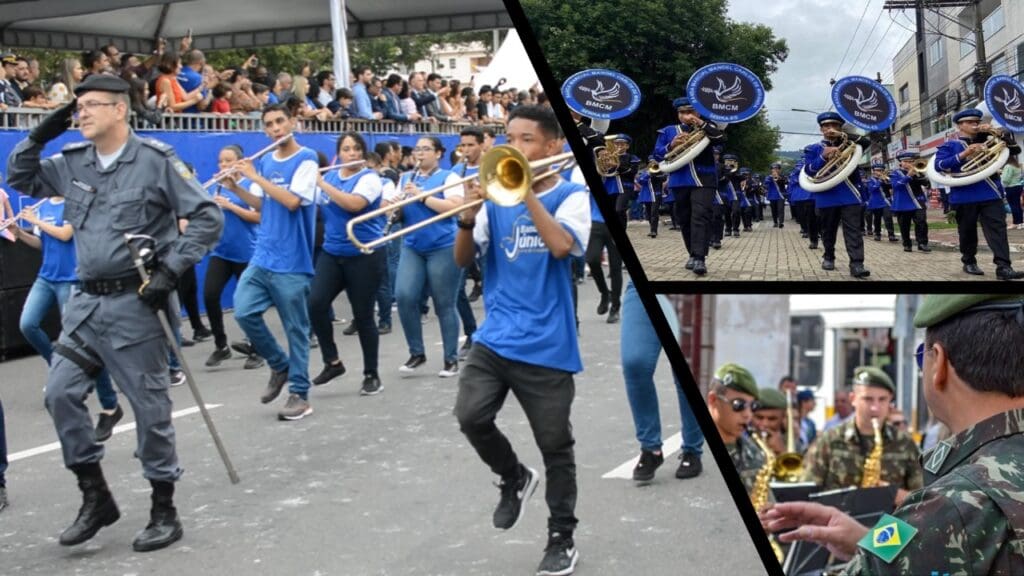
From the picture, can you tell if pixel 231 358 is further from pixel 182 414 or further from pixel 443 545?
pixel 443 545

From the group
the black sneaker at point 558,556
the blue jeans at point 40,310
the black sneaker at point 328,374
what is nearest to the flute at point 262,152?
the blue jeans at point 40,310

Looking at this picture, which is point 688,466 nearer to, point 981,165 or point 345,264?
point 981,165

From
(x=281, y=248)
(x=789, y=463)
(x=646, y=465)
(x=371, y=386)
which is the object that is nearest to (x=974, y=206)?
(x=789, y=463)

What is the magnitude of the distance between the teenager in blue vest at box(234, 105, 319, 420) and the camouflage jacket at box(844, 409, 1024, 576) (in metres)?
3.08

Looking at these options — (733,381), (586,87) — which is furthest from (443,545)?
(586,87)

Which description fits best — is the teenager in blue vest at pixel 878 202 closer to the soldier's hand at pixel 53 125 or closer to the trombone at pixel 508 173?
the trombone at pixel 508 173

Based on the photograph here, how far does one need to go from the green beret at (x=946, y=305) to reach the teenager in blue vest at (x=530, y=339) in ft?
1.68

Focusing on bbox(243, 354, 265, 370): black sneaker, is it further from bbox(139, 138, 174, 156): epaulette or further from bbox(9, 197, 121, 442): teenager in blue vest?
bbox(139, 138, 174, 156): epaulette

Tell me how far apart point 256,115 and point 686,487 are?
2328mm

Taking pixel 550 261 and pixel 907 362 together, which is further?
pixel 550 261

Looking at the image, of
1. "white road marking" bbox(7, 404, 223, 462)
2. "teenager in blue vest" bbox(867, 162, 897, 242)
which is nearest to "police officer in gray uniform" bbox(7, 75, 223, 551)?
"white road marking" bbox(7, 404, 223, 462)

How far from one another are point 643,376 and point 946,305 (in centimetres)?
82

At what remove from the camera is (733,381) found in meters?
0.79

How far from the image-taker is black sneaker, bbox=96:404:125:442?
10.2 feet
